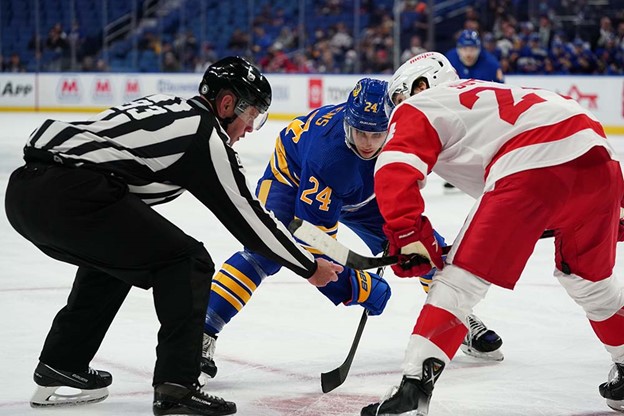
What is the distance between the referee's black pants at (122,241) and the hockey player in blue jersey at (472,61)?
6.00 metres

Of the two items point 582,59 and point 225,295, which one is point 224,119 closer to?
point 225,295

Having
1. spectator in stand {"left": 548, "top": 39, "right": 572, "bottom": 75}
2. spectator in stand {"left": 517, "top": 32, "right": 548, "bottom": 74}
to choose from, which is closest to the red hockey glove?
spectator in stand {"left": 548, "top": 39, "right": 572, "bottom": 75}

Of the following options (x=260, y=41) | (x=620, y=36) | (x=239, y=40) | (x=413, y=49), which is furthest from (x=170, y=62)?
(x=620, y=36)

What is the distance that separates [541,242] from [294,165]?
2.68 m

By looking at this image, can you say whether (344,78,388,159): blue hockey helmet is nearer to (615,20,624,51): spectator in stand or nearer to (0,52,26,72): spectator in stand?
(615,20,624,51): spectator in stand

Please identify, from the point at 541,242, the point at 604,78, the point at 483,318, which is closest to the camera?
the point at 483,318

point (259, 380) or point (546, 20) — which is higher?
point (546, 20)

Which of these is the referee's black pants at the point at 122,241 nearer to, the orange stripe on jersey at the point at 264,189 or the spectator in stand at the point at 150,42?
the orange stripe on jersey at the point at 264,189

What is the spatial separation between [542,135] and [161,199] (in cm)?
98

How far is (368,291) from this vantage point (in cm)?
322

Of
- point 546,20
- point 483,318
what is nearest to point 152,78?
point 546,20

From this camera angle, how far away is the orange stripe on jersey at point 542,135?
98.2 inches

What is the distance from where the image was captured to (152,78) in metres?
15.6

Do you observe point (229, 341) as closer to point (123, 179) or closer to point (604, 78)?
point (123, 179)
